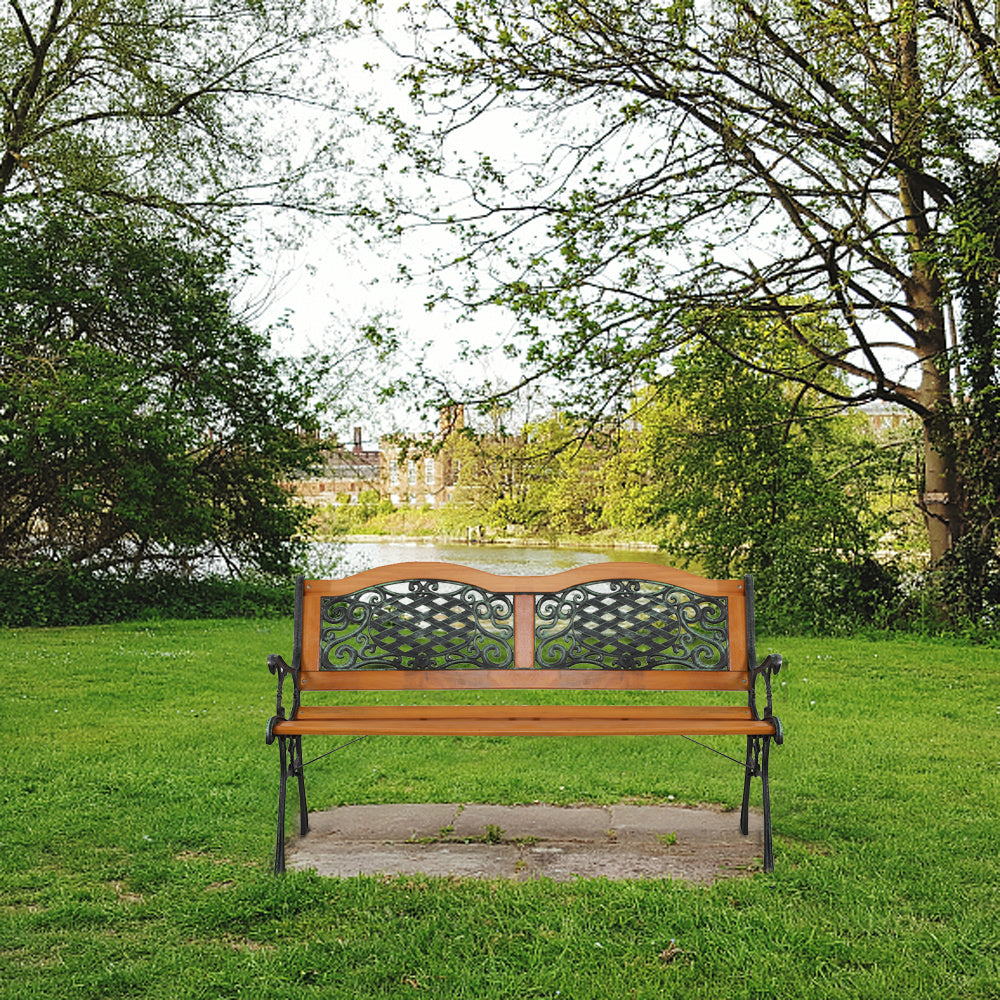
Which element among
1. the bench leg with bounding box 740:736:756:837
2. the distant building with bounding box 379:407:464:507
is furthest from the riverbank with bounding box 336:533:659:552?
the bench leg with bounding box 740:736:756:837

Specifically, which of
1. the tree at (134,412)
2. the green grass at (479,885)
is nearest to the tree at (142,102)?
the tree at (134,412)

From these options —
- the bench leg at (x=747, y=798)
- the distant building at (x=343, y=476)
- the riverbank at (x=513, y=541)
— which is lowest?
the bench leg at (x=747, y=798)

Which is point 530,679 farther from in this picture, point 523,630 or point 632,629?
point 632,629

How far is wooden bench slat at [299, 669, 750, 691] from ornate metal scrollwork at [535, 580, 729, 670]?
5 centimetres

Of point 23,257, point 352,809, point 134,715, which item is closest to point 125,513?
point 23,257

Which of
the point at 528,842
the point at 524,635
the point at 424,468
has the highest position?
the point at 424,468

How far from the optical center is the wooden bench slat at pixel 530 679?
4.42 meters

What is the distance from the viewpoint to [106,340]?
1408 cm

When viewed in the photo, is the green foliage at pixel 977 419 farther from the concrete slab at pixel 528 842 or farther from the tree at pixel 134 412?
the tree at pixel 134 412

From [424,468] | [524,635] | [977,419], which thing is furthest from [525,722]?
[424,468]

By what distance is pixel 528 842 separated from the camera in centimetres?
409

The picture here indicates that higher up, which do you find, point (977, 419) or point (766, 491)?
point (977, 419)

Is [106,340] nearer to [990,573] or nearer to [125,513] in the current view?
[125,513]

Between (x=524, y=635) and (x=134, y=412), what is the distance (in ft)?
32.2
